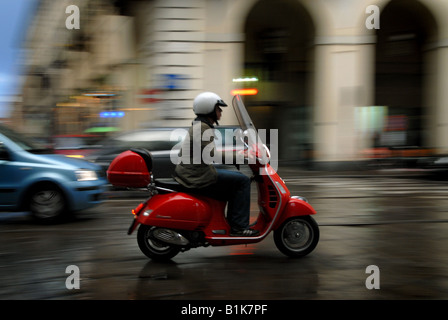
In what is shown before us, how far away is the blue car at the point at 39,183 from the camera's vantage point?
7.75 metres

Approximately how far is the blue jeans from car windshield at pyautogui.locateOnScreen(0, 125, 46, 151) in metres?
3.98

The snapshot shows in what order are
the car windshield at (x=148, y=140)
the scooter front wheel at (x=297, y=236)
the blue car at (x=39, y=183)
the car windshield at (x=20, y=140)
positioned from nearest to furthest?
the scooter front wheel at (x=297, y=236)
the blue car at (x=39, y=183)
the car windshield at (x=20, y=140)
the car windshield at (x=148, y=140)

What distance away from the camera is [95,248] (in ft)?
20.0

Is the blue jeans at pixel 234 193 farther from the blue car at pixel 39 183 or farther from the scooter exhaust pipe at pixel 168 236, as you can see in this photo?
the blue car at pixel 39 183

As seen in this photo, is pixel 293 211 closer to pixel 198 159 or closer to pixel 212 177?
pixel 212 177

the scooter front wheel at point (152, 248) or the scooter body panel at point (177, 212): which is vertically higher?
the scooter body panel at point (177, 212)

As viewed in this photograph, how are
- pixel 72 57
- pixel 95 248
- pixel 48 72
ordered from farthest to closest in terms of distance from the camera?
pixel 48 72 < pixel 72 57 < pixel 95 248

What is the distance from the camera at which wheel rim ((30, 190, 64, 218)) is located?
7.86m

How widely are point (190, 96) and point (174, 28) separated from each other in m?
2.33

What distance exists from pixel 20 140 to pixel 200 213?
4170 millimetres

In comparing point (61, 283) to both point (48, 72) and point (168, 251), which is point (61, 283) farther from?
point (48, 72)

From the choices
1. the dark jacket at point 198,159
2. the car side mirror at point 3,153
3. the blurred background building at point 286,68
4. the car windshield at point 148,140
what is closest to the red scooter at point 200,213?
the dark jacket at point 198,159

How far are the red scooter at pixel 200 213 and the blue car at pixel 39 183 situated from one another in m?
2.91
